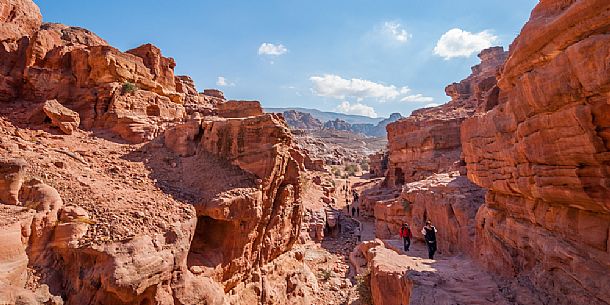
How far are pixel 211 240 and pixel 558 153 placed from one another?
1006 centimetres

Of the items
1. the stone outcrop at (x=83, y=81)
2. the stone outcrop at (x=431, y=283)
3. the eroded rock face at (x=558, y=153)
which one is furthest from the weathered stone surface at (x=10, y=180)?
the eroded rock face at (x=558, y=153)

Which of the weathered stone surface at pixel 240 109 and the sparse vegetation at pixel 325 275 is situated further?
the weathered stone surface at pixel 240 109

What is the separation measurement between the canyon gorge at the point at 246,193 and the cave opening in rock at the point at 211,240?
1.9 inches

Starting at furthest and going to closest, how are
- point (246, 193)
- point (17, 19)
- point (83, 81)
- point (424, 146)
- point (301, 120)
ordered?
point (301, 120) → point (424, 146) → point (17, 19) → point (83, 81) → point (246, 193)

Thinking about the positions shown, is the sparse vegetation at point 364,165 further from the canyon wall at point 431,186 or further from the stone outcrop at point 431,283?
the stone outcrop at point 431,283

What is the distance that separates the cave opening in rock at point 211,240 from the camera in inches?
390

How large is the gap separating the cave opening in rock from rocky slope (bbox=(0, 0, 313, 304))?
0.04 meters

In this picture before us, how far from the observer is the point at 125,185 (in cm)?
927

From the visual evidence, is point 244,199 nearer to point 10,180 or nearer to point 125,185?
point 125,185

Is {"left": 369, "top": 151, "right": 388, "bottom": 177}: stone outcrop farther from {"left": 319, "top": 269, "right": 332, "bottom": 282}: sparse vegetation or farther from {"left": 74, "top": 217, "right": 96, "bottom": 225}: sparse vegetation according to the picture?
{"left": 74, "top": 217, "right": 96, "bottom": 225}: sparse vegetation

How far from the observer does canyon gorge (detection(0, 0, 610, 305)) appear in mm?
5660

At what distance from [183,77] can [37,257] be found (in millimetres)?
27564

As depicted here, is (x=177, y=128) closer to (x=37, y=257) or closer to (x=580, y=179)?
(x=37, y=257)

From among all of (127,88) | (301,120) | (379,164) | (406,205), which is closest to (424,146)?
(406,205)
